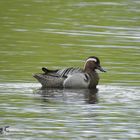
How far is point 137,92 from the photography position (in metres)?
20.4

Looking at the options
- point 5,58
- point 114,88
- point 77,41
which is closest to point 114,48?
point 77,41

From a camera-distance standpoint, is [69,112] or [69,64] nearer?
[69,112]

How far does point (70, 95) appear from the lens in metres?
20.5

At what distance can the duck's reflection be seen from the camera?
19.6 m

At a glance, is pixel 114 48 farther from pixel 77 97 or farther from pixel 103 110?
pixel 103 110

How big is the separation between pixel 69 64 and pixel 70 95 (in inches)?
178

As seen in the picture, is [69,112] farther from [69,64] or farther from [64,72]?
[69,64]

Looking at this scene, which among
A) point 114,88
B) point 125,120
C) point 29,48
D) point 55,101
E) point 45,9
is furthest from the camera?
point 45,9

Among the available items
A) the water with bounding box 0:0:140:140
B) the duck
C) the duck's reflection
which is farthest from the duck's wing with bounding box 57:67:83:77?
the water with bounding box 0:0:140:140

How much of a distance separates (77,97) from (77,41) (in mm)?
9726

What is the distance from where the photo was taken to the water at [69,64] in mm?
16328

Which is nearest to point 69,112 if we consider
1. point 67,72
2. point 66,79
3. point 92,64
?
point 66,79

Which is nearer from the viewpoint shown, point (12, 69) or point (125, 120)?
point (125, 120)

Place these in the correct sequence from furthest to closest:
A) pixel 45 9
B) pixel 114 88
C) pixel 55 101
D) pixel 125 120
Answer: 1. pixel 45 9
2. pixel 114 88
3. pixel 55 101
4. pixel 125 120
